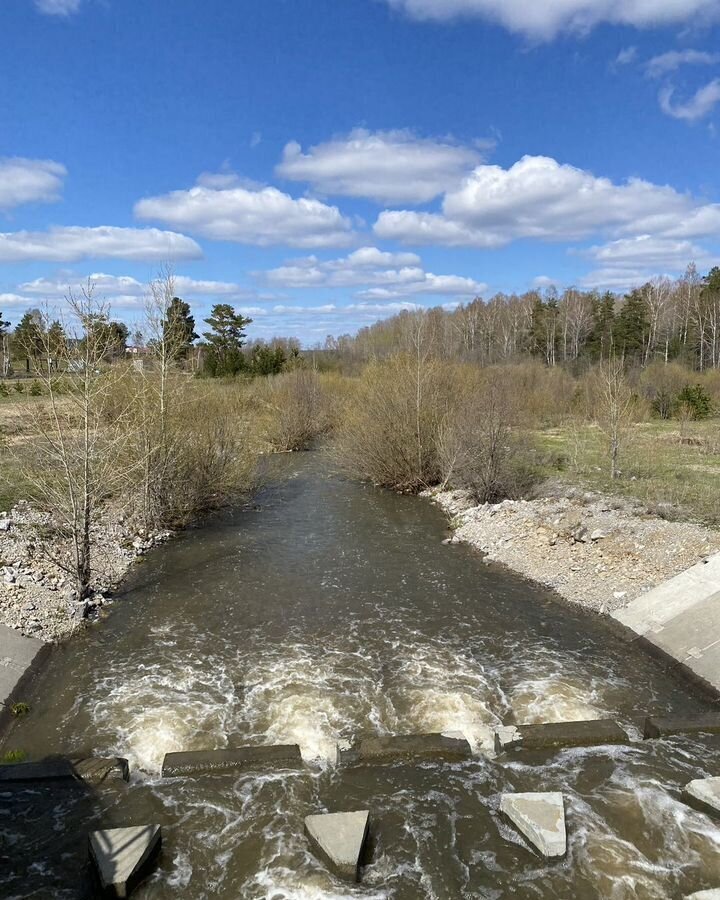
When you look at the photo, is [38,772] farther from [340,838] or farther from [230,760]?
[340,838]

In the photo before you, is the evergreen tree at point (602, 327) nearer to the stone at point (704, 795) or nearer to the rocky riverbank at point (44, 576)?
the rocky riverbank at point (44, 576)

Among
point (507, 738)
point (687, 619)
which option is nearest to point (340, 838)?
Result: point (507, 738)

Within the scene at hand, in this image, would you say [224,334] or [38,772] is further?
[224,334]

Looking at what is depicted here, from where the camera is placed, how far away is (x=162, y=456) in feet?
56.2

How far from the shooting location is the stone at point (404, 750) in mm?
7723

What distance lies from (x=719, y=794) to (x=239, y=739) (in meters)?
5.96

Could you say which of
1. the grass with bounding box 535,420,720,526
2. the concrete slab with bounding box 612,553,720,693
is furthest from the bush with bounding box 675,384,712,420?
the concrete slab with bounding box 612,553,720,693

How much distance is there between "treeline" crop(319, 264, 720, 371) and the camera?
53.0 metres

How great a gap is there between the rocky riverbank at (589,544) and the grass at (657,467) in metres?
1.30

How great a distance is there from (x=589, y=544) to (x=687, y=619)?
11.9ft

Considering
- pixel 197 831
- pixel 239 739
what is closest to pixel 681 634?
pixel 239 739

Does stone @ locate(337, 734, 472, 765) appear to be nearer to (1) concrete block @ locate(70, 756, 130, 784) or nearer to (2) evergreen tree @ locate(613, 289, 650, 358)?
(1) concrete block @ locate(70, 756, 130, 784)

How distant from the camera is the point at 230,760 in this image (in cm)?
761

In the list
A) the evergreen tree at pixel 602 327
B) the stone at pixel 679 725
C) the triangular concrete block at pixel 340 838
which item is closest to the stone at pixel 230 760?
the triangular concrete block at pixel 340 838
